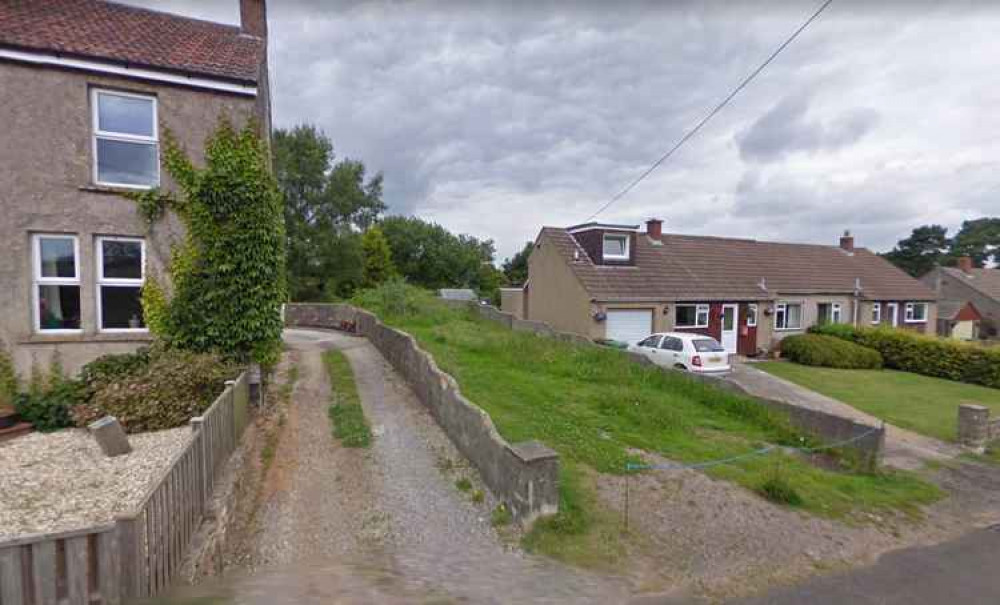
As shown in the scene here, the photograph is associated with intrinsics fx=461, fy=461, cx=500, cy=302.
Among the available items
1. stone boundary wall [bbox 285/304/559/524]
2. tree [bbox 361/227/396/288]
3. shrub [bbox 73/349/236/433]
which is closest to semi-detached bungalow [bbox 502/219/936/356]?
stone boundary wall [bbox 285/304/559/524]

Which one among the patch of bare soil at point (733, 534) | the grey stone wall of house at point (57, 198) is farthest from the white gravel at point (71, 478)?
the patch of bare soil at point (733, 534)

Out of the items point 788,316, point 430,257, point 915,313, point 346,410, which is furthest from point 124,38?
point 430,257

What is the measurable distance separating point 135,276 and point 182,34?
18.9 ft

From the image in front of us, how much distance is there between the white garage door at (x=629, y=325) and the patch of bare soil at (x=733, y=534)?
40.6ft

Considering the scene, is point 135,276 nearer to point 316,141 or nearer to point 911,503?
point 911,503

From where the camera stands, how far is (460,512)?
5.55 meters

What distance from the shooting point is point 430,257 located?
55.2 meters

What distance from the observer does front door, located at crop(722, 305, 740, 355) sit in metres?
21.3

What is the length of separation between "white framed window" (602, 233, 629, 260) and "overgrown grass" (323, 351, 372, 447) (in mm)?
12448

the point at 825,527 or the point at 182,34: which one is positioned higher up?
the point at 182,34

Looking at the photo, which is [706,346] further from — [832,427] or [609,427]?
[609,427]

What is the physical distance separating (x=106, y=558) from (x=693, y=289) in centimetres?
2118

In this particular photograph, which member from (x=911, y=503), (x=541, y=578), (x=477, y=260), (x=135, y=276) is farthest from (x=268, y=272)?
(x=477, y=260)

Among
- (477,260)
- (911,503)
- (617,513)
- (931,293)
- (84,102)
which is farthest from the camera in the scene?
(477,260)
